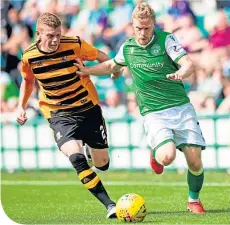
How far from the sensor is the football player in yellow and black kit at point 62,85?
35.6 ft

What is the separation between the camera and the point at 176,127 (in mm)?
10711

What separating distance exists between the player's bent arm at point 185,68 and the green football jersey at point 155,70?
210mm

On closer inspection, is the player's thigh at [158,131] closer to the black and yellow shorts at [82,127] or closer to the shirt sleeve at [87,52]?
the black and yellow shorts at [82,127]

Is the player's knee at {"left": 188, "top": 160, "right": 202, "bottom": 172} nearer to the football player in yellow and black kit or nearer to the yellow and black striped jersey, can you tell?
the football player in yellow and black kit

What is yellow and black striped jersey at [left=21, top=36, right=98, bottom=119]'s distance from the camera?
11.1m

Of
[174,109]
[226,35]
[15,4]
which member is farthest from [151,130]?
[15,4]

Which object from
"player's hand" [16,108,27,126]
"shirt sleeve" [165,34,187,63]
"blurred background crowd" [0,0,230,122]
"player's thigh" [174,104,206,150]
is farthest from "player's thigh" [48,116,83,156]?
"blurred background crowd" [0,0,230,122]

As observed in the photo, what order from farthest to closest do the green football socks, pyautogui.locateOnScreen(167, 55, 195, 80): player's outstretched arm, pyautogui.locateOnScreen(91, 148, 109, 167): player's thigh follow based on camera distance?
pyautogui.locateOnScreen(91, 148, 109, 167): player's thigh < the green football socks < pyautogui.locateOnScreen(167, 55, 195, 80): player's outstretched arm

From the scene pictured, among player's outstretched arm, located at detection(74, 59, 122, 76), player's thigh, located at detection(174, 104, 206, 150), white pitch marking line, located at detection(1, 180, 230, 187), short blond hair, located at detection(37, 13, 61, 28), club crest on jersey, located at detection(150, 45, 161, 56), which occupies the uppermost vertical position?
short blond hair, located at detection(37, 13, 61, 28)

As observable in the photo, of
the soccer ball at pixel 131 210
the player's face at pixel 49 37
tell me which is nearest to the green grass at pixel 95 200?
the soccer ball at pixel 131 210

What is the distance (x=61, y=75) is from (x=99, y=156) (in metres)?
1.39

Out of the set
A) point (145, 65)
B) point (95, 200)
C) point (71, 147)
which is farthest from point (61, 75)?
point (95, 200)

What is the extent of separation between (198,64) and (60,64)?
5.29 m

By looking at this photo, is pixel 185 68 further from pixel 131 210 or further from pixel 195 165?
pixel 131 210
